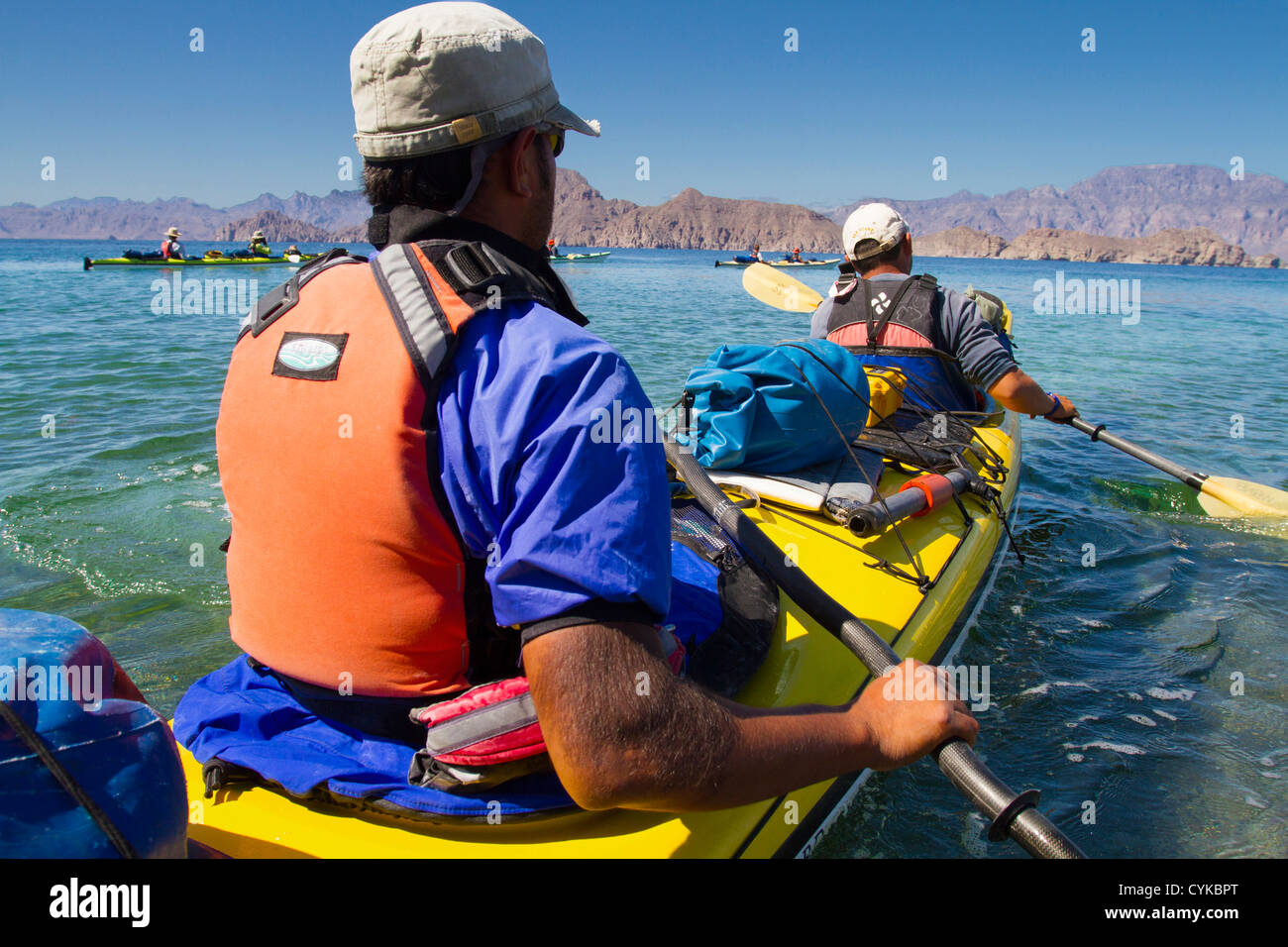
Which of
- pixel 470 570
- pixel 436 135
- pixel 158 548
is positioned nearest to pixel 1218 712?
pixel 470 570

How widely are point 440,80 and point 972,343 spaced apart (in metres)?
4.08

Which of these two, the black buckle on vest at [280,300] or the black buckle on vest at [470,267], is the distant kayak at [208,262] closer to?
the black buckle on vest at [280,300]

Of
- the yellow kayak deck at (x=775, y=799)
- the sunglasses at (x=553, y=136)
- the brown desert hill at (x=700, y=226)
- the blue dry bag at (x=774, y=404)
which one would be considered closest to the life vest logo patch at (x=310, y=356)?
the sunglasses at (x=553, y=136)

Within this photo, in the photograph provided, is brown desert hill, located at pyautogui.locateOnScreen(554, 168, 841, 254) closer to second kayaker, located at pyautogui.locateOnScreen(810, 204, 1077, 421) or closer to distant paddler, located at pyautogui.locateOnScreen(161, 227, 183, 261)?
distant paddler, located at pyautogui.locateOnScreen(161, 227, 183, 261)

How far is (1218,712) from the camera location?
3863 millimetres

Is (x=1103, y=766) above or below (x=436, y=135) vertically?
below

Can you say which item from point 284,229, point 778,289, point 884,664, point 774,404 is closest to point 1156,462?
point 778,289

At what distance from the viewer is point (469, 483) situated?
1.28 meters

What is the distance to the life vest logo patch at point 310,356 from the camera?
138 cm

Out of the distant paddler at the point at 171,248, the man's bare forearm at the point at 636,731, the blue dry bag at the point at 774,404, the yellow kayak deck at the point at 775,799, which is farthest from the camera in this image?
the distant paddler at the point at 171,248

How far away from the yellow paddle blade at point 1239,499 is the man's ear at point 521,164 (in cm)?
617

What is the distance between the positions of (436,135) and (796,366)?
8.19ft

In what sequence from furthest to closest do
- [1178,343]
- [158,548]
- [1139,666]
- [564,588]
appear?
[1178,343], [158,548], [1139,666], [564,588]
